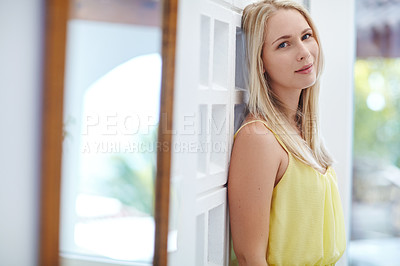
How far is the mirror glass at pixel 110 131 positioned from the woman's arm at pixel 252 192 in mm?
401

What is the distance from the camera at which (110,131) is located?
0.78 meters

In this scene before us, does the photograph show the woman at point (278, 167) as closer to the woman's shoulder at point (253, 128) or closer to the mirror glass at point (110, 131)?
the woman's shoulder at point (253, 128)

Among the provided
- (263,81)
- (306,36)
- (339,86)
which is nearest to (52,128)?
(263,81)

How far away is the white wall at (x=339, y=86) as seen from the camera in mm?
1802

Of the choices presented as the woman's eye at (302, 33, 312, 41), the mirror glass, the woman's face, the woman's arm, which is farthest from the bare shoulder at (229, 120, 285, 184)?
the mirror glass

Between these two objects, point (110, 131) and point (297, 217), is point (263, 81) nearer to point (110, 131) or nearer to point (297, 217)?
point (297, 217)

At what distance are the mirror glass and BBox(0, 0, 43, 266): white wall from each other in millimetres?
44

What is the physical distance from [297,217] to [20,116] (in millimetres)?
824

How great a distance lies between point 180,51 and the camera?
91 cm

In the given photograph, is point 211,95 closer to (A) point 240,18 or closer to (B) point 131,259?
(A) point 240,18

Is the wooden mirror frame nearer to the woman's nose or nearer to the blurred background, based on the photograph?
the woman's nose

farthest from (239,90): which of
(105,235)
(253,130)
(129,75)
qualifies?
(105,235)

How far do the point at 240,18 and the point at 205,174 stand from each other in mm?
489

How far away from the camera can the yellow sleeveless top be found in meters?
1.24
